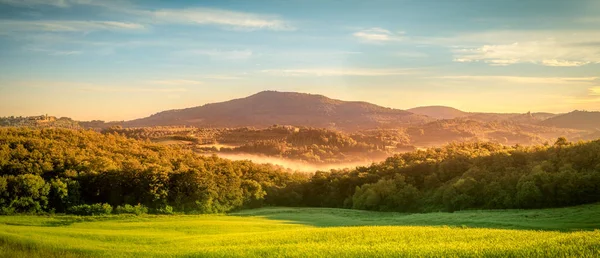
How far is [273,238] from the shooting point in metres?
22.0

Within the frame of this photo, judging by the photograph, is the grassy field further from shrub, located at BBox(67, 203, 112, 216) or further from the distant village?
the distant village

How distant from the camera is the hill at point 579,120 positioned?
573 ft

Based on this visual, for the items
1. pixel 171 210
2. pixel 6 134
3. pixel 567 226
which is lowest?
pixel 171 210

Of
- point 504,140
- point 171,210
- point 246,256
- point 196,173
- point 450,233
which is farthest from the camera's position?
point 504,140

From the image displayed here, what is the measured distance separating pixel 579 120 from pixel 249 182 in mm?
162783

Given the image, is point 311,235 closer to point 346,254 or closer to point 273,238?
point 273,238

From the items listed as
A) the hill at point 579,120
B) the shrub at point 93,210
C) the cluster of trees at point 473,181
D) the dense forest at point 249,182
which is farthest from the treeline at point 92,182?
the hill at point 579,120

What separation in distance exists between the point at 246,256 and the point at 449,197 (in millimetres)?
39973

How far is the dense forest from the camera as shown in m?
44.7

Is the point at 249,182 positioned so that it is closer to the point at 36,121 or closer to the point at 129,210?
the point at 129,210

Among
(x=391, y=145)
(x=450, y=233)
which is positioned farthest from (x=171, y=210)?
(x=391, y=145)

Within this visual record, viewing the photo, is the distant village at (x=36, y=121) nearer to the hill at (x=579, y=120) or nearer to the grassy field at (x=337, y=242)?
the grassy field at (x=337, y=242)

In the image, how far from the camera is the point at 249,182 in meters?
67.4

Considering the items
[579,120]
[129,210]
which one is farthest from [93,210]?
[579,120]
